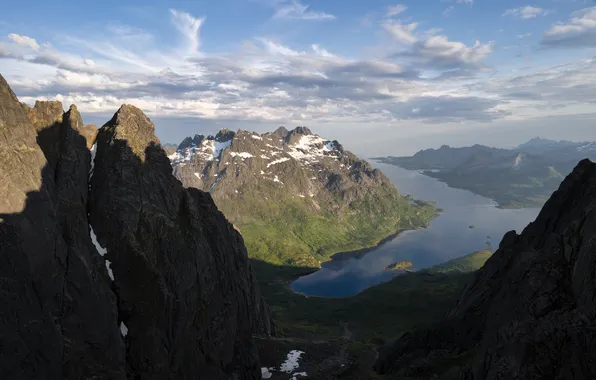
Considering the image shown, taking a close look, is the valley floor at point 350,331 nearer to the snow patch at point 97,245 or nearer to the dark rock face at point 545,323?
the dark rock face at point 545,323

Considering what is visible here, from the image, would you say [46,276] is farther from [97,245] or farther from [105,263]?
[97,245]

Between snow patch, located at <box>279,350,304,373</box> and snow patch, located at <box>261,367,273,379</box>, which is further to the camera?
snow patch, located at <box>279,350,304,373</box>

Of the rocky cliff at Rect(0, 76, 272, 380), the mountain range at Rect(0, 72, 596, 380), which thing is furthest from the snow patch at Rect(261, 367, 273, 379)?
the rocky cliff at Rect(0, 76, 272, 380)

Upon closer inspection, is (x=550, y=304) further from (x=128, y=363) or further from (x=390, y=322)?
(x=390, y=322)

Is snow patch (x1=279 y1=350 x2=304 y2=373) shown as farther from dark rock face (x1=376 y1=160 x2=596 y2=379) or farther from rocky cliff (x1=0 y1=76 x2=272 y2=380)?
dark rock face (x1=376 y1=160 x2=596 y2=379)

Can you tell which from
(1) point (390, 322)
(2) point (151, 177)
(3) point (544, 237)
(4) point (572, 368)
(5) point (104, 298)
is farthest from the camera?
(1) point (390, 322)

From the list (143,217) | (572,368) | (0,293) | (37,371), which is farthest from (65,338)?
(572,368)
